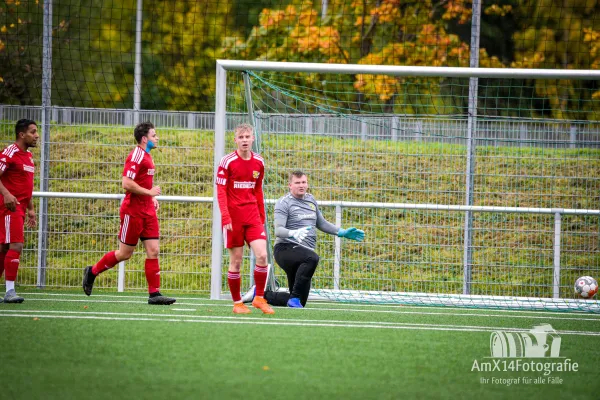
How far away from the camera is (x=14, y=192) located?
28.8 ft

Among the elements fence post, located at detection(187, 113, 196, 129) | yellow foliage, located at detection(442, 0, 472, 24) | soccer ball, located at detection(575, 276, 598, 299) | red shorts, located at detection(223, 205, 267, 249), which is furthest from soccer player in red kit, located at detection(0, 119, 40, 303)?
yellow foliage, located at detection(442, 0, 472, 24)

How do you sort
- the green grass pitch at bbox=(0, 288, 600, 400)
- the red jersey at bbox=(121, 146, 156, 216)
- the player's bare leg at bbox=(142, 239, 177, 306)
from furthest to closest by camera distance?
the player's bare leg at bbox=(142, 239, 177, 306)
the red jersey at bbox=(121, 146, 156, 216)
the green grass pitch at bbox=(0, 288, 600, 400)

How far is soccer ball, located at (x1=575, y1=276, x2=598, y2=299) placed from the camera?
10148mm

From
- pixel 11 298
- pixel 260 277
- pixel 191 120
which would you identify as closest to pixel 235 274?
pixel 260 277

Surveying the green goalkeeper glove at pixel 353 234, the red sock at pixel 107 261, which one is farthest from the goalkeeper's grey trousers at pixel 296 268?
the red sock at pixel 107 261

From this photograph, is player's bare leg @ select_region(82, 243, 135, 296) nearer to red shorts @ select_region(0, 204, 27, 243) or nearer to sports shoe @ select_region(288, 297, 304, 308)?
red shorts @ select_region(0, 204, 27, 243)

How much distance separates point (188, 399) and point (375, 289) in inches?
277

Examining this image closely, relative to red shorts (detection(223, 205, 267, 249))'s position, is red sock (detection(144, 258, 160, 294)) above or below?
below

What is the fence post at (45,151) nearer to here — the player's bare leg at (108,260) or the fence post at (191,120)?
the player's bare leg at (108,260)

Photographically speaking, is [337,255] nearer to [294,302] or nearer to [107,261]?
[294,302]

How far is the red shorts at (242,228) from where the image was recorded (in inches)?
318

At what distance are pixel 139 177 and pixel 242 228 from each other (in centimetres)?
136

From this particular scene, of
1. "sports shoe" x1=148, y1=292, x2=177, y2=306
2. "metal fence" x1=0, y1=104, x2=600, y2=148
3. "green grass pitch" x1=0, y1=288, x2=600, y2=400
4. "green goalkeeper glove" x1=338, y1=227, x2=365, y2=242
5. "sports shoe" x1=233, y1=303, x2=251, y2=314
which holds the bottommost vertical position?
"sports shoe" x1=148, y1=292, x2=177, y2=306

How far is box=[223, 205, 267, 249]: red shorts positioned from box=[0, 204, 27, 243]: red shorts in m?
2.34
